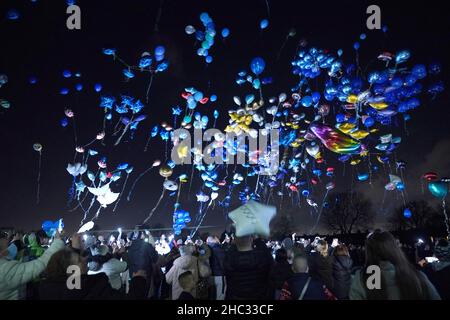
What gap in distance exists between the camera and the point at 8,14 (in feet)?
32.3

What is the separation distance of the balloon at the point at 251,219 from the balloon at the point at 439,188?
9.97 meters

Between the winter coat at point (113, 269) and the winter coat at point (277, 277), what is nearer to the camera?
the winter coat at point (277, 277)

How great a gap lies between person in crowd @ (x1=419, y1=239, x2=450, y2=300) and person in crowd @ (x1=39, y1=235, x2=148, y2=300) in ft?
12.4

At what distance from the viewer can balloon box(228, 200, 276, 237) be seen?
4324 mm

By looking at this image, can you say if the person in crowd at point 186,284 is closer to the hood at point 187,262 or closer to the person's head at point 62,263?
the person's head at point 62,263

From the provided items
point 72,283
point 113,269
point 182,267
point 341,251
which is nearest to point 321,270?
point 341,251

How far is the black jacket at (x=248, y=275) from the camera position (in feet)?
13.6

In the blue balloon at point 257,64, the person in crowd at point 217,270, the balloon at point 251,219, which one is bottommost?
the person in crowd at point 217,270

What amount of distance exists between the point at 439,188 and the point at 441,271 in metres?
8.64

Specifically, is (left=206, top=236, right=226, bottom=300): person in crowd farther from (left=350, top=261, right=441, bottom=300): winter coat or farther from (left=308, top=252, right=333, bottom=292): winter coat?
(left=350, top=261, right=441, bottom=300): winter coat

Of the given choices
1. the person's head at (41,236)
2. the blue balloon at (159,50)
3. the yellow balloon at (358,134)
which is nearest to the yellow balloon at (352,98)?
the yellow balloon at (358,134)

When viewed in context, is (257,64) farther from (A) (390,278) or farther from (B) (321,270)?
(A) (390,278)
